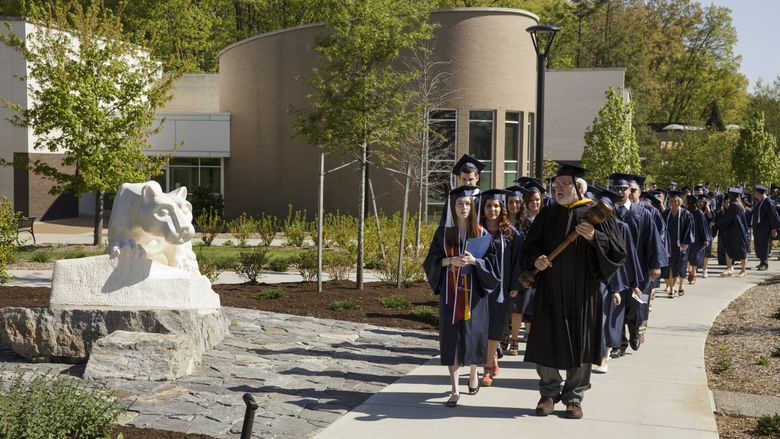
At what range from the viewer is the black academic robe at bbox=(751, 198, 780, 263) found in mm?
21203

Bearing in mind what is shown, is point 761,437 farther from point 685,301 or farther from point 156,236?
point 685,301

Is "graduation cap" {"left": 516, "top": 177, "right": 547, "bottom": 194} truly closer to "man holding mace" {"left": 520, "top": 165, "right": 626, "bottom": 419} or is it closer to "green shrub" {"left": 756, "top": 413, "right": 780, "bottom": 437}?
"man holding mace" {"left": 520, "top": 165, "right": 626, "bottom": 419}

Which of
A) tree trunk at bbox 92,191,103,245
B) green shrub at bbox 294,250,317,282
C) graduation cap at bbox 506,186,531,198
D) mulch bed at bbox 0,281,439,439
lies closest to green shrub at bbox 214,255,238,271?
green shrub at bbox 294,250,317,282

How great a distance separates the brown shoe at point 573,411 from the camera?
684cm

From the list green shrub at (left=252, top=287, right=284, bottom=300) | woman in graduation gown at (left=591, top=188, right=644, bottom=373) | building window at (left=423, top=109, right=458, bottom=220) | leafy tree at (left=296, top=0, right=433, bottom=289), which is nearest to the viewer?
woman in graduation gown at (left=591, top=188, right=644, bottom=373)

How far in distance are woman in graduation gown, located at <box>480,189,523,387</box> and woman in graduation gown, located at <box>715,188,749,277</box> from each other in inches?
513

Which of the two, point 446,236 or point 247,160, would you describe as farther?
point 247,160

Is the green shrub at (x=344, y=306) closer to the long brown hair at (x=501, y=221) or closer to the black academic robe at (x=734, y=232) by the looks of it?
the long brown hair at (x=501, y=221)

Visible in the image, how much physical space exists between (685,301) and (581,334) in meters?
8.92

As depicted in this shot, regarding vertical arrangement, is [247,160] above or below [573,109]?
below

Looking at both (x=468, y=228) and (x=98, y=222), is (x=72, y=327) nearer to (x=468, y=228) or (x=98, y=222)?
(x=468, y=228)

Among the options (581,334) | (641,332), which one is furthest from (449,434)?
(641,332)

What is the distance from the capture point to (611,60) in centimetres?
5606

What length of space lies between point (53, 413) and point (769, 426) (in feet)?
17.6
